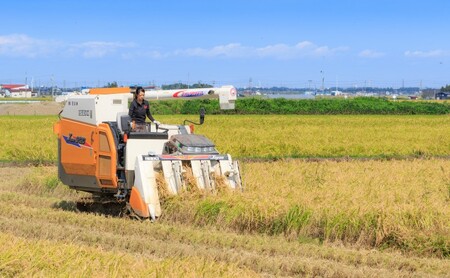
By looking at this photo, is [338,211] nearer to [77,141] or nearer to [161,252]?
[161,252]

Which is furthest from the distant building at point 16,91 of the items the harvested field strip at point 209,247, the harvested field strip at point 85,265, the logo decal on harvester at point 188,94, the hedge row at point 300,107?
the harvested field strip at point 85,265

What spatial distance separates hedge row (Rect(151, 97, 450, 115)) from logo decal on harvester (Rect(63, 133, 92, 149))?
42223mm

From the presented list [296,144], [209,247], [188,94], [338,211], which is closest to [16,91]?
[296,144]

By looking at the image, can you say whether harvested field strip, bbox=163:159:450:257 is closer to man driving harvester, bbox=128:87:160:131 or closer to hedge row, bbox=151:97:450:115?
man driving harvester, bbox=128:87:160:131

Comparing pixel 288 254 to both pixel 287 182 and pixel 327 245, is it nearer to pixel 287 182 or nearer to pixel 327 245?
pixel 327 245

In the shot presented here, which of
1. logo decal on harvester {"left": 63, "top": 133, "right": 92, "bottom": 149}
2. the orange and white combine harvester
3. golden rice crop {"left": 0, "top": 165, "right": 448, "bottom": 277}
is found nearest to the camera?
golden rice crop {"left": 0, "top": 165, "right": 448, "bottom": 277}

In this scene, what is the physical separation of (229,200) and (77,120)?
136 inches

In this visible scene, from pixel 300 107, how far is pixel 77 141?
151 feet

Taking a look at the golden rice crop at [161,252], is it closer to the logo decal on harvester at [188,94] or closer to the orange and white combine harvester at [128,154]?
the orange and white combine harvester at [128,154]

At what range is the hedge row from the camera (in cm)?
5756

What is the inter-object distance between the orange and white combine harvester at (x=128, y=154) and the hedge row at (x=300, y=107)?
4219 cm

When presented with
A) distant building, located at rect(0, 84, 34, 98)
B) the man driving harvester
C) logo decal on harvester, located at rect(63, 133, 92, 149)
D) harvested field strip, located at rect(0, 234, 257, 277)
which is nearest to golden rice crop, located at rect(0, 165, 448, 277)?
harvested field strip, located at rect(0, 234, 257, 277)

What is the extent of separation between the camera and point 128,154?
12.6 metres

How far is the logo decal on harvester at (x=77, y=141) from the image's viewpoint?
13.3 metres
